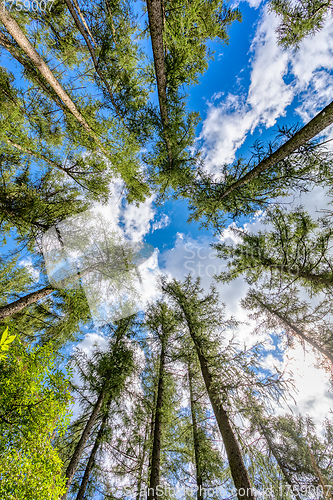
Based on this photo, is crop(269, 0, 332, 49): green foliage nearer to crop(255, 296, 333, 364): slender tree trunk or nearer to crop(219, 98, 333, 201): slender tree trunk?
crop(219, 98, 333, 201): slender tree trunk

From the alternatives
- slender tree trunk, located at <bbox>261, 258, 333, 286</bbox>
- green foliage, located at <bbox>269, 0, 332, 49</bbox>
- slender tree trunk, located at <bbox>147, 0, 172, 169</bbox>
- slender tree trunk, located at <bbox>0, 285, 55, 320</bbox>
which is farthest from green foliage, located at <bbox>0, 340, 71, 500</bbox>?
green foliage, located at <bbox>269, 0, 332, 49</bbox>

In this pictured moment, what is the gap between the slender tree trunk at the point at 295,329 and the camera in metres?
5.50

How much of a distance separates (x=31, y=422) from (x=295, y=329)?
25.2 ft

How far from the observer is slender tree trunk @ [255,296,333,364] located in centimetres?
550

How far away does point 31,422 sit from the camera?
112 inches

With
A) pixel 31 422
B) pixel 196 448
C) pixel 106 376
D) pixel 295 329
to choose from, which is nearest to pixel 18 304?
pixel 31 422

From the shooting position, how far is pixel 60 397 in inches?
126

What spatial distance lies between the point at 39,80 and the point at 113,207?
427cm

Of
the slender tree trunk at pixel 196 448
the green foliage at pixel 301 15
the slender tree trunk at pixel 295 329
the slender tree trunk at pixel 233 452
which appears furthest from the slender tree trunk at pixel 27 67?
the slender tree trunk at pixel 196 448

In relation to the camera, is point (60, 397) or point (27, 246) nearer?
point (60, 397)

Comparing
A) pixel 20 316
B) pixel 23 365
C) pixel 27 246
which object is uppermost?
pixel 27 246

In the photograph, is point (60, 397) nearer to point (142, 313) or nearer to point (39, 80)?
point (142, 313)

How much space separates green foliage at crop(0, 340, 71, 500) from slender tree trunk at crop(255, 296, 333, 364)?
6804 mm

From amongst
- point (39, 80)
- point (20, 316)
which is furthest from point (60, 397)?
point (39, 80)
